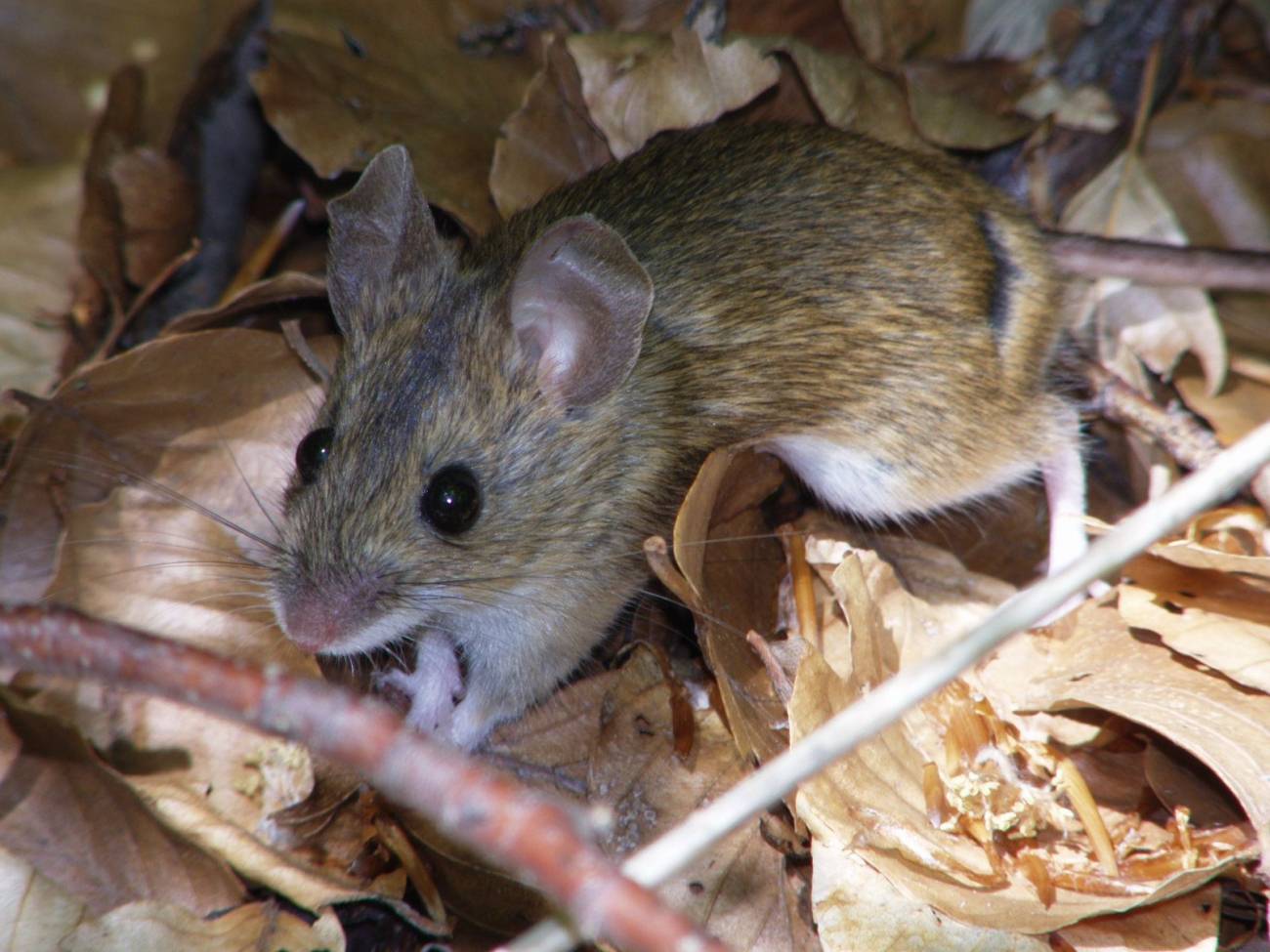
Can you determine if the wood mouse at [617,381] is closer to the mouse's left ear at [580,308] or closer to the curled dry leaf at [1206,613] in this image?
the mouse's left ear at [580,308]

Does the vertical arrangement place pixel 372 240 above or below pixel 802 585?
above

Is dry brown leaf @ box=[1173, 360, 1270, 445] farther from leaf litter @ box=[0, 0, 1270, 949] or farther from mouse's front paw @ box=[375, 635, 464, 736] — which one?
mouse's front paw @ box=[375, 635, 464, 736]

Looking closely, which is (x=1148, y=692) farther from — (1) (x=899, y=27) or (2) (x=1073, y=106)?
(1) (x=899, y=27)

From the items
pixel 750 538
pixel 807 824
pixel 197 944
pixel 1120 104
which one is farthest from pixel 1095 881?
pixel 1120 104

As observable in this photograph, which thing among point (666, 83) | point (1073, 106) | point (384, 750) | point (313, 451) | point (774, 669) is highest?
point (384, 750)

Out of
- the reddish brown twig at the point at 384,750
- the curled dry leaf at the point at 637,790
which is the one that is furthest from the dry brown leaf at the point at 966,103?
the reddish brown twig at the point at 384,750

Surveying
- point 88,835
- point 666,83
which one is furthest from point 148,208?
point 88,835
